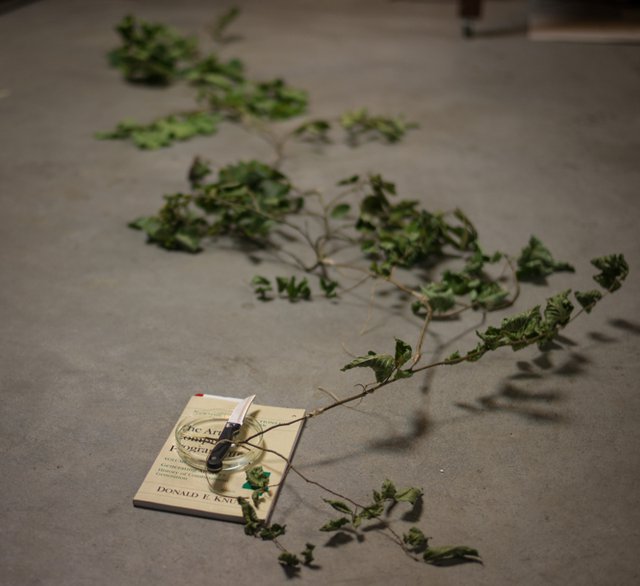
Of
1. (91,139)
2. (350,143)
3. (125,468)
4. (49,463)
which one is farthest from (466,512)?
(91,139)

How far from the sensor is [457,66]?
3.96m

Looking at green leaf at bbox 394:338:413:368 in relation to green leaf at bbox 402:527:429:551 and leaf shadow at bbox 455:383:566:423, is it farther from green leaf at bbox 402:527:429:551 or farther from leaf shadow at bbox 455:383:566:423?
green leaf at bbox 402:527:429:551

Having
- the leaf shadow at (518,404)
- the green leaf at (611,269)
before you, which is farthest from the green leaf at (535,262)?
the leaf shadow at (518,404)

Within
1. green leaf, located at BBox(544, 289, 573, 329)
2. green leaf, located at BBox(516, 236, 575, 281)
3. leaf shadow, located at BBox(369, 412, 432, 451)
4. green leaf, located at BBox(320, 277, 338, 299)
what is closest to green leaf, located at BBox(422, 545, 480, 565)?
leaf shadow, located at BBox(369, 412, 432, 451)

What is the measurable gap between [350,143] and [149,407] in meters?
1.74

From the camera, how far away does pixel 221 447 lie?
1.53 meters

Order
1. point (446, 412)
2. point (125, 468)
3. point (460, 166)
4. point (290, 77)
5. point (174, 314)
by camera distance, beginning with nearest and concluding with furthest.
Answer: point (125, 468) → point (446, 412) → point (174, 314) → point (460, 166) → point (290, 77)

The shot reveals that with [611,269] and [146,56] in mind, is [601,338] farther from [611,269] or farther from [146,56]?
[146,56]

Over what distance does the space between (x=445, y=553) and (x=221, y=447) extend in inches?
18.9

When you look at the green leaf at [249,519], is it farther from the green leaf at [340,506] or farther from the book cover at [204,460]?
the green leaf at [340,506]

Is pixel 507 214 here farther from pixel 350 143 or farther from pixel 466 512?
pixel 466 512

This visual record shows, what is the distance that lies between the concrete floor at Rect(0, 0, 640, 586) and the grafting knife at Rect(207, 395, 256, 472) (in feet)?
0.38

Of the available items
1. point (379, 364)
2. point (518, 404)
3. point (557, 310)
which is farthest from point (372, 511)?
point (557, 310)

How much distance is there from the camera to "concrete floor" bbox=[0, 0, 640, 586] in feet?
4.51
